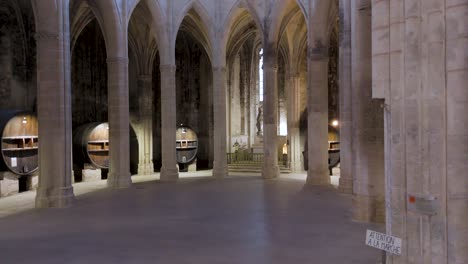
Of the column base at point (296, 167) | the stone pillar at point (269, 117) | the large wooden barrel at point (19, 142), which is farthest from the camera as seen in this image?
the column base at point (296, 167)

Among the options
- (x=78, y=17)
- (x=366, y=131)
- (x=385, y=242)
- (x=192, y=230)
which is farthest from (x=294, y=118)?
(x=385, y=242)

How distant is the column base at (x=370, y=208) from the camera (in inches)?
336

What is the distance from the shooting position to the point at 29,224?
9188 mm

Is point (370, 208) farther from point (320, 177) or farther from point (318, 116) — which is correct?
point (318, 116)

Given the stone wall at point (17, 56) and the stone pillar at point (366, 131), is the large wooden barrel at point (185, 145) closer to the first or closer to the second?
Result: the stone wall at point (17, 56)

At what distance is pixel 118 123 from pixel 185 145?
6845 millimetres

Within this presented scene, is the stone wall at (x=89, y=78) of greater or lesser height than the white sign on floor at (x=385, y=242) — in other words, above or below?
above

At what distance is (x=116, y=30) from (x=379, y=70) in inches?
482

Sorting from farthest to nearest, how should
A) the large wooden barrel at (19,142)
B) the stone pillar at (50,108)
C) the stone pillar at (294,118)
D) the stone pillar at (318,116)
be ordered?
the stone pillar at (294,118) < the stone pillar at (318,116) < the large wooden barrel at (19,142) < the stone pillar at (50,108)

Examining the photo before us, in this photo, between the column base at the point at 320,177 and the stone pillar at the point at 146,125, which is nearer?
the column base at the point at 320,177

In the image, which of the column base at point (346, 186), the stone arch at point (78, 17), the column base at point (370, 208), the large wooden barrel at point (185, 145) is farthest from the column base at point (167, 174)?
the column base at point (370, 208)

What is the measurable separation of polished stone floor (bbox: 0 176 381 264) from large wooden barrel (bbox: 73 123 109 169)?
4.88 meters

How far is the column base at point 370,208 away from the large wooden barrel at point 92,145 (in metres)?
12.4

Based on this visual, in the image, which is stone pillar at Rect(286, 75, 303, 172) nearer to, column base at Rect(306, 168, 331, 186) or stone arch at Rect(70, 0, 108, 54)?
column base at Rect(306, 168, 331, 186)
